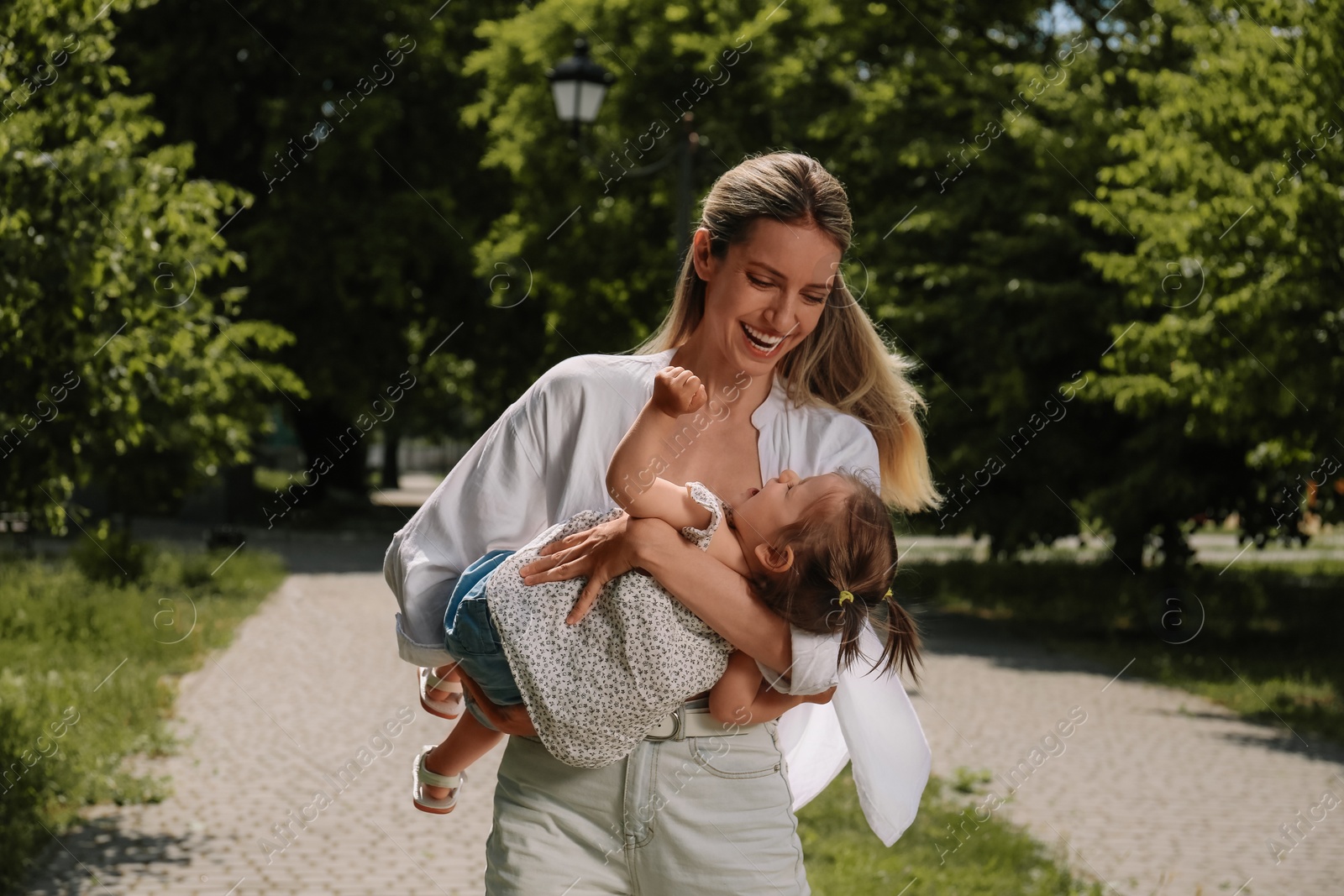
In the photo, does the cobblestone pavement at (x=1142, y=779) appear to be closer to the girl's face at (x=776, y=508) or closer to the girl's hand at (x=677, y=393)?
the girl's face at (x=776, y=508)

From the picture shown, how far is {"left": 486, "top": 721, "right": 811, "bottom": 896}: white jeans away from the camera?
2490mm

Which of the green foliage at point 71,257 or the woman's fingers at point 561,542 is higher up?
the woman's fingers at point 561,542

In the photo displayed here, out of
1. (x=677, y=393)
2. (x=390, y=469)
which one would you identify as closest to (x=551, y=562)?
(x=677, y=393)

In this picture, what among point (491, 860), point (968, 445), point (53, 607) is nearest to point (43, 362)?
point (491, 860)

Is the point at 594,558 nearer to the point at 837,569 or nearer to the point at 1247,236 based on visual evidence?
the point at 837,569

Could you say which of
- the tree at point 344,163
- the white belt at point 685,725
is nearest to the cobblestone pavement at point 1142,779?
the white belt at point 685,725

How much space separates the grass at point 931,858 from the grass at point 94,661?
129 inches

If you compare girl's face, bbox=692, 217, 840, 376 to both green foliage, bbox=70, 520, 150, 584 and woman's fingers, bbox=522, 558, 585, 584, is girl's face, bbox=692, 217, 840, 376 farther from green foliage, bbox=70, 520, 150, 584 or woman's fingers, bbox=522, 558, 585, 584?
green foliage, bbox=70, 520, 150, 584

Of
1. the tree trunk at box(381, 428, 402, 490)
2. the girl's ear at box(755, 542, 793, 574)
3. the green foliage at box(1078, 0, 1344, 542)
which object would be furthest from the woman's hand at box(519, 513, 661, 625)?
the tree trunk at box(381, 428, 402, 490)

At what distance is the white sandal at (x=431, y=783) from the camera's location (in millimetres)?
2828

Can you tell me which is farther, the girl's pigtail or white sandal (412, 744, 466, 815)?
white sandal (412, 744, 466, 815)

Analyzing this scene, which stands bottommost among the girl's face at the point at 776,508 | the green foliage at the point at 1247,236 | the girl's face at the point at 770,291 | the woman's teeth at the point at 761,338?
the green foliage at the point at 1247,236

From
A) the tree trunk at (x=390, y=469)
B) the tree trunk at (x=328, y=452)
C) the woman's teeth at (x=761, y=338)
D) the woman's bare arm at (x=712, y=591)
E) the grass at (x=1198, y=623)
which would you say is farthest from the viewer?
the tree trunk at (x=390, y=469)

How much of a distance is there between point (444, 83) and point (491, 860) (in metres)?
26.0
